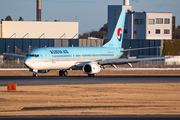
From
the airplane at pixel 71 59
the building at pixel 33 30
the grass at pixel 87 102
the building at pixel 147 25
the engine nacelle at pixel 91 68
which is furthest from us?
the building at pixel 33 30

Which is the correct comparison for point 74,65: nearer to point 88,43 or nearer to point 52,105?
point 52,105

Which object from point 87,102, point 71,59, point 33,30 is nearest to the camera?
point 87,102

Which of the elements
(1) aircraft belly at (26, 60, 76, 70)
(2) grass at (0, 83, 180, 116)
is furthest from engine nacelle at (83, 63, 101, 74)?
(2) grass at (0, 83, 180, 116)

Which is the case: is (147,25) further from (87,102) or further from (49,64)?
(87,102)

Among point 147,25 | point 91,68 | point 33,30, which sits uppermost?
point 147,25

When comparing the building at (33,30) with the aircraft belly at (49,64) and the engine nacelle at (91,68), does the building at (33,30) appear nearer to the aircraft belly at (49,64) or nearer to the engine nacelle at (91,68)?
the aircraft belly at (49,64)

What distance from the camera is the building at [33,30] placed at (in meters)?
121

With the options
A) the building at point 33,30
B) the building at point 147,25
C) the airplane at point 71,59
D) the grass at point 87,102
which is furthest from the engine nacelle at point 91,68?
the building at point 33,30

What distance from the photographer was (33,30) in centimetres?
12106

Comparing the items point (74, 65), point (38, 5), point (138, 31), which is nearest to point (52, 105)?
point (74, 65)

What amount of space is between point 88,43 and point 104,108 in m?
93.2

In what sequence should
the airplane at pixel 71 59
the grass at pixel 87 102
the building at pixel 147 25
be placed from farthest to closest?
the building at pixel 147 25, the airplane at pixel 71 59, the grass at pixel 87 102

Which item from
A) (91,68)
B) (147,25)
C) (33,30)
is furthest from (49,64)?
(147,25)

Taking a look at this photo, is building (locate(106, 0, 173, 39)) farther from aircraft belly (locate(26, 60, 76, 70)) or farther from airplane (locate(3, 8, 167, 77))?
aircraft belly (locate(26, 60, 76, 70))
